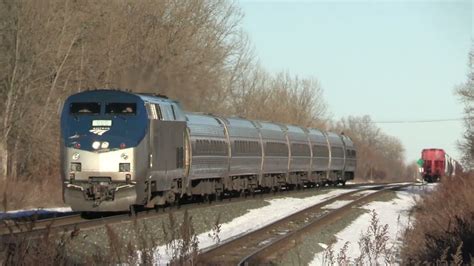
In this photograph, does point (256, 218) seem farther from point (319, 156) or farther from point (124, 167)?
point (319, 156)

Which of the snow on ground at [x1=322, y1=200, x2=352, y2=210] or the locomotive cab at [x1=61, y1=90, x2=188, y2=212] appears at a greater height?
the locomotive cab at [x1=61, y1=90, x2=188, y2=212]

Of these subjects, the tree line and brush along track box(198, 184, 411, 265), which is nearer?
brush along track box(198, 184, 411, 265)

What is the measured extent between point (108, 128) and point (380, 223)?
8178 millimetres

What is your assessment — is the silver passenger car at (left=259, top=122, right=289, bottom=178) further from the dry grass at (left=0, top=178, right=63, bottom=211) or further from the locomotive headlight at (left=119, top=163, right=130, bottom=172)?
the locomotive headlight at (left=119, top=163, right=130, bottom=172)

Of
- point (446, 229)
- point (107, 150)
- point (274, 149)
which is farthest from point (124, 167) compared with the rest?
point (274, 149)

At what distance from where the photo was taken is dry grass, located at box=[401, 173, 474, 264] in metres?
11.8

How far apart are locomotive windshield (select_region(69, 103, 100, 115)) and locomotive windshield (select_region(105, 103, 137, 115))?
0.28 meters

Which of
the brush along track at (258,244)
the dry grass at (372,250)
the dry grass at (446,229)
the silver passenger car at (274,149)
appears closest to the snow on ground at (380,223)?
the dry grass at (446,229)

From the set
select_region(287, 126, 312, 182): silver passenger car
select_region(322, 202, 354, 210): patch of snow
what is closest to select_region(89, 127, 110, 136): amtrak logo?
select_region(322, 202, 354, 210): patch of snow

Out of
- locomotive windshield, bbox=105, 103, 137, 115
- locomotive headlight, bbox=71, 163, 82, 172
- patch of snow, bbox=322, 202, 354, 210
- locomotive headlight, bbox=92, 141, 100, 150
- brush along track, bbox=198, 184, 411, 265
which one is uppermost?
locomotive windshield, bbox=105, 103, 137, 115

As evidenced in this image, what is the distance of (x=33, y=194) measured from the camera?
25391mm

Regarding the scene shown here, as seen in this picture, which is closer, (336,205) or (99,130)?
(99,130)

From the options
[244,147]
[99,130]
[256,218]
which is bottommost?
[256,218]

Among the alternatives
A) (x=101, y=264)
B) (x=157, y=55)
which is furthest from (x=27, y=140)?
(x=101, y=264)
